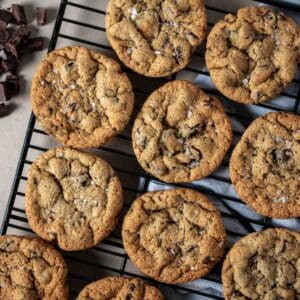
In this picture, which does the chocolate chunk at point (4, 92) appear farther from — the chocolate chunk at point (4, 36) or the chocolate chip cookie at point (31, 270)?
the chocolate chip cookie at point (31, 270)

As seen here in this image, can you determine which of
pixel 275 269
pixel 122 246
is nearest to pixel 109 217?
pixel 122 246

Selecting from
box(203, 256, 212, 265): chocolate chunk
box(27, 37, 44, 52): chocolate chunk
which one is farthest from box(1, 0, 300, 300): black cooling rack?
box(203, 256, 212, 265): chocolate chunk

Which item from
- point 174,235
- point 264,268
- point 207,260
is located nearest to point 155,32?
point 174,235

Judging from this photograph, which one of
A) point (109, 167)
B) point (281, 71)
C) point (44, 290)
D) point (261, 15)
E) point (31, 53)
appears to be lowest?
point (44, 290)

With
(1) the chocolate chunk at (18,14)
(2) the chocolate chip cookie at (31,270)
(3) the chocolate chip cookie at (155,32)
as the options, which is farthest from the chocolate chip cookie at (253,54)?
(2) the chocolate chip cookie at (31,270)

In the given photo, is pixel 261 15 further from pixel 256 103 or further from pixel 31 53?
pixel 31 53

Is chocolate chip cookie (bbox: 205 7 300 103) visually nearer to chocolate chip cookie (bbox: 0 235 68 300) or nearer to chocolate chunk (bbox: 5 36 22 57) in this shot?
chocolate chunk (bbox: 5 36 22 57)

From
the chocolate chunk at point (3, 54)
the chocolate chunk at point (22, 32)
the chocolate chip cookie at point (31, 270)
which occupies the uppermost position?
the chocolate chunk at point (22, 32)

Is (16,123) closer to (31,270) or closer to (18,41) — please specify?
(18,41)
